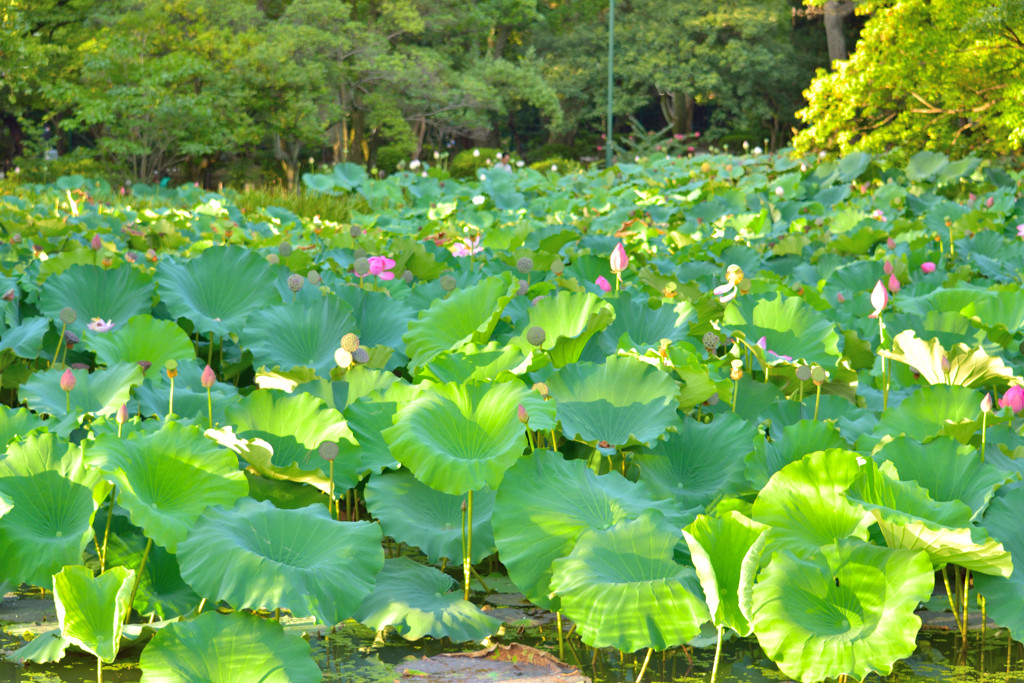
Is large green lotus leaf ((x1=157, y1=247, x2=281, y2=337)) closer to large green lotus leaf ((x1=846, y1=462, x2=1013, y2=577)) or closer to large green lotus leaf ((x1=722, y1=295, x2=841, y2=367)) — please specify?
large green lotus leaf ((x1=722, y1=295, x2=841, y2=367))

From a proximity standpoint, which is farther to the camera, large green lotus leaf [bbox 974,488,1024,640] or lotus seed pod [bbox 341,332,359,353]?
lotus seed pod [bbox 341,332,359,353]

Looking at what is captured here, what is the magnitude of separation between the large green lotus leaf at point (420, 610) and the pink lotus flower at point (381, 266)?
1.64 metres

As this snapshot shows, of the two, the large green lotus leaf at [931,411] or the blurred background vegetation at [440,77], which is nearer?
the large green lotus leaf at [931,411]

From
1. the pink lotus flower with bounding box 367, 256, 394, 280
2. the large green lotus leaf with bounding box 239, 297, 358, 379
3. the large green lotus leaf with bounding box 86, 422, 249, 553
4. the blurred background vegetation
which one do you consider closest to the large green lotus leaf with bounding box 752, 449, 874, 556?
the large green lotus leaf with bounding box 86, 422, 249, 553

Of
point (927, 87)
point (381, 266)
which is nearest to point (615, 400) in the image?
point (381, 266)

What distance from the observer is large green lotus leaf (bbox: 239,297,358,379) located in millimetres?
2518

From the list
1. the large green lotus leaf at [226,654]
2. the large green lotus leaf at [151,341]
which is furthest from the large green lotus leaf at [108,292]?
the large green lotus leaf at [226,654]

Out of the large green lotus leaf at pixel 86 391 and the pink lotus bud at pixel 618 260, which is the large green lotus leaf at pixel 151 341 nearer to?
the large green lotus leaf at pixel 86 391

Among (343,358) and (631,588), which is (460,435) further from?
(631,588)

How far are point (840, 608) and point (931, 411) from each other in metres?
0.71

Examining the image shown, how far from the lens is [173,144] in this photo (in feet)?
49.5

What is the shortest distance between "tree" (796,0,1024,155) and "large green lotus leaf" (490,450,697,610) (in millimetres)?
8171

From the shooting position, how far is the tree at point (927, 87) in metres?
8.86

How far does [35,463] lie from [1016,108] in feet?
30.9
